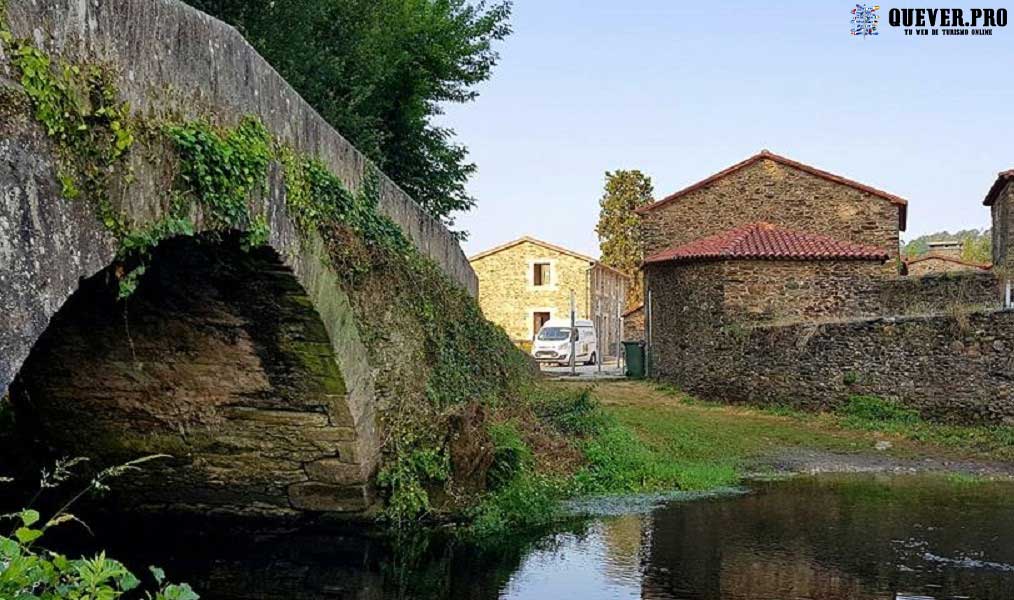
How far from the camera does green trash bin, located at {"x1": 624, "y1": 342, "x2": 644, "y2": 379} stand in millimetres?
23484

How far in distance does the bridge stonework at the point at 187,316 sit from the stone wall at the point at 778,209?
13.9 meters

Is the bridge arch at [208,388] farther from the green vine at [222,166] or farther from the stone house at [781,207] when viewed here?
the stone house at [781,207]

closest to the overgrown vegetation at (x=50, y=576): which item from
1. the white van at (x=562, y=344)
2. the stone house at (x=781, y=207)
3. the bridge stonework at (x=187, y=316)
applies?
the bridge stonework at (x=187, y=316)

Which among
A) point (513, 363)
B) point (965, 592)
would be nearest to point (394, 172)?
point (513, 363)

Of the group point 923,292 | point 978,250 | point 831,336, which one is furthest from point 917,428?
point 978,250

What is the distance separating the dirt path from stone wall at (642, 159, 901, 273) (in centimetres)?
622

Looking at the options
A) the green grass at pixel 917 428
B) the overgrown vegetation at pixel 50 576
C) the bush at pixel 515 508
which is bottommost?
the bush at pixel 515 508

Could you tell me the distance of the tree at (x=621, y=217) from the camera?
4788 centimetres

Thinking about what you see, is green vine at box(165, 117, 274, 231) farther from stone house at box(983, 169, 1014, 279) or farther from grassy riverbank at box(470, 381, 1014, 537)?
stone house at box(983, 169, 1014, 279)

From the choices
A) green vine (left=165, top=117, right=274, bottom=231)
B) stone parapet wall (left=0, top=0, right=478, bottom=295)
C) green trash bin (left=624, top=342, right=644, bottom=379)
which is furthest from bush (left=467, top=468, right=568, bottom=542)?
green trash bin (left=624, top=342, right=644, bottom=379)

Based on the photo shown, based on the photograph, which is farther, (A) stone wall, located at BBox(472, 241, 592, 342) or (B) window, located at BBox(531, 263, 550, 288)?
(B) window, located at BBox(531, 263, 550, 288)

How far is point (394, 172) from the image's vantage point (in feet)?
60.2

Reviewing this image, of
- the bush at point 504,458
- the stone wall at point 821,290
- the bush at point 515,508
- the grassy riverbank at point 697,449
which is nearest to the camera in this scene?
the bush at point 515,508

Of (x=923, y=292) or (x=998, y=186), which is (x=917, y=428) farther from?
(x=998, y=186)
